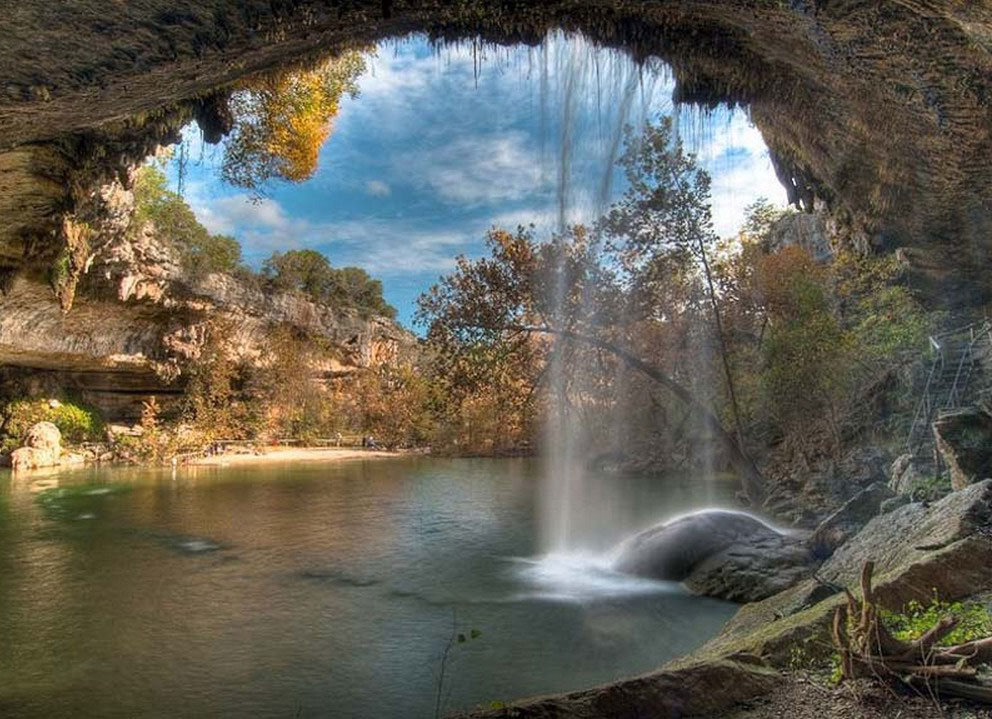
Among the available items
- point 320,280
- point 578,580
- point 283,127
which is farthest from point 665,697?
point 320,280

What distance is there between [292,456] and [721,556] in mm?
26239

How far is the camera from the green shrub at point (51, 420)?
26.3 m

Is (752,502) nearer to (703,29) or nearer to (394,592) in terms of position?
(394,592)

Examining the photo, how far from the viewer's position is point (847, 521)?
30.9ft

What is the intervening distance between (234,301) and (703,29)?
102ft

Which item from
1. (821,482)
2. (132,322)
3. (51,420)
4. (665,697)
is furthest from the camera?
(132,322)

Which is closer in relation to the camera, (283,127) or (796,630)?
(796,630)

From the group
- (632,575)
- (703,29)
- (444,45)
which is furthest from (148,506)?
(703,29)

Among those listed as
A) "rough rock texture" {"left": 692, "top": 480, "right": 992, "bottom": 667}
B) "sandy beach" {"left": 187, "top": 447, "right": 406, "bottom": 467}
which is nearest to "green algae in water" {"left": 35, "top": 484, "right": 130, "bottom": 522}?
"sandy beach" {"left": 187, "top": 447, "right": 406, "bottom": 467}

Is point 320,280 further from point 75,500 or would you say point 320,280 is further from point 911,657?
point 911,657

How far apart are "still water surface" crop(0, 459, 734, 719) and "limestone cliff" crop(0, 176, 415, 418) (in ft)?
30.8

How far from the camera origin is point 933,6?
407 centimetres

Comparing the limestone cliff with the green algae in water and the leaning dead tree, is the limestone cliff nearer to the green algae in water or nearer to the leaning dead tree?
the green algae in water

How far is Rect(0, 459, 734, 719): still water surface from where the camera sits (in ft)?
19.0
